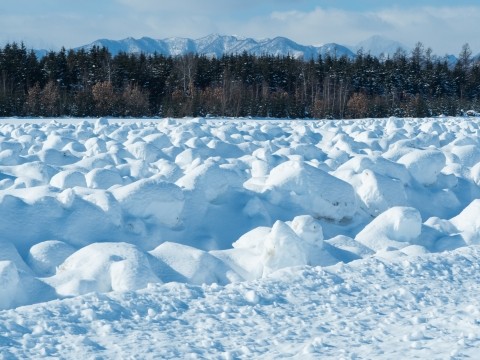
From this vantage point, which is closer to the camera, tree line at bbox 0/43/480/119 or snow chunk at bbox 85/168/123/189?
snow chunk at bbox 85/168/123/189

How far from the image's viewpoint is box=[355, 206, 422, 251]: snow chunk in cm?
519

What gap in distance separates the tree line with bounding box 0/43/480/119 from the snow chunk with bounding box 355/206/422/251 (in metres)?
20.7

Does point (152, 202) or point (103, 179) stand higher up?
point (103, 179)

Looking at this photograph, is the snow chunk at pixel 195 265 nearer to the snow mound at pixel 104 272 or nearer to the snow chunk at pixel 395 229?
Result: the snow mound at pixel 104 272

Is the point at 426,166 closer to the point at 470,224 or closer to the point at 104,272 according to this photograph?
the point at 470,224

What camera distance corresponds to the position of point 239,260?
4.53 meters

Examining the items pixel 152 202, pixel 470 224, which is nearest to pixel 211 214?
pixel 152 202

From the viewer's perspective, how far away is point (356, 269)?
3.99 m

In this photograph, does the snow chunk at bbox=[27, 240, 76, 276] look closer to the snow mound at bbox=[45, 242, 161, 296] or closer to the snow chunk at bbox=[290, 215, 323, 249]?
the snow mound at bbox=[45, 242, 161, 296]

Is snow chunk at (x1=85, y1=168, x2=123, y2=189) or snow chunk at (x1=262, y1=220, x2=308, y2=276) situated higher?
snow chunk at (x1=85, y1=168, x2=123, y2=189)

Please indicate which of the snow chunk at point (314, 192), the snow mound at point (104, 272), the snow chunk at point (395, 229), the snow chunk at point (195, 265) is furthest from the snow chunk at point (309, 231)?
the snow chunk at point (314, 192)

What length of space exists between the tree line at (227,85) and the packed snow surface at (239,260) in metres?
17.8

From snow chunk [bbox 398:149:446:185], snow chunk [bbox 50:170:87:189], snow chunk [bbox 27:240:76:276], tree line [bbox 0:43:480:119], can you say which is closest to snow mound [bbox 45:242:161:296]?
snow chunk [bbox 27:240:76:276]

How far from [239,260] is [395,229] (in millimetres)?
1565
